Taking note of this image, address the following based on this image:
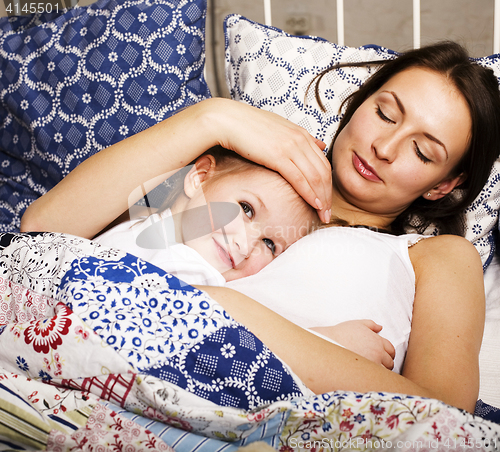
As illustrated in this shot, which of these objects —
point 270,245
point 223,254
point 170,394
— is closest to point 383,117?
point 270,245

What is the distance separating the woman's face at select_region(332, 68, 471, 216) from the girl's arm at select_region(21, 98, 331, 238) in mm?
152

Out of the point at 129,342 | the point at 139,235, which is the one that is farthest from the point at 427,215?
the point at 129,342

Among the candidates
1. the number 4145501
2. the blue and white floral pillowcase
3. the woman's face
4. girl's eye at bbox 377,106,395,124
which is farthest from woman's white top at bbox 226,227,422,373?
the number 4145501

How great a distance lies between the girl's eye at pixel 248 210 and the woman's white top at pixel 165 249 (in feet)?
0.41

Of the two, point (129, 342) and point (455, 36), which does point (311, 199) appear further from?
point (455, 36)

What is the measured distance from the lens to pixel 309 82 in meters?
1.16

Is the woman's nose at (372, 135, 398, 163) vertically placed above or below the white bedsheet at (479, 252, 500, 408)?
above

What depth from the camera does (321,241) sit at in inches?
32.9

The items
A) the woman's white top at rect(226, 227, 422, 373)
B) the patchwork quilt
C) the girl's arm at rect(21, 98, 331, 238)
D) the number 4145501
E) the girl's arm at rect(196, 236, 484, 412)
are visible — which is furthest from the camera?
the number 4145501

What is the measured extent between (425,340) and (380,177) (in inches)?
15.8

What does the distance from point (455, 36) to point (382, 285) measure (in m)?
1.30

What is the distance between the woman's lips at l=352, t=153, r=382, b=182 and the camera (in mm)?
951

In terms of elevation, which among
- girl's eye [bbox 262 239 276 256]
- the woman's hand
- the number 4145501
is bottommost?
the woman's hand

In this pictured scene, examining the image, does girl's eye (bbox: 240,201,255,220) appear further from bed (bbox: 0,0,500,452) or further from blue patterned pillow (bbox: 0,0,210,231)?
blue patterned pillow (bbox: 0,0,210,231)
